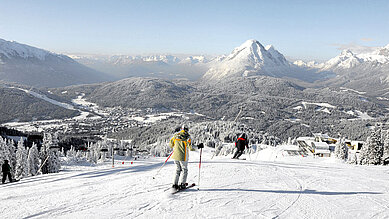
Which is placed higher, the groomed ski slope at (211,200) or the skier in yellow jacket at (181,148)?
the skier in yellow jacket at (181,148)

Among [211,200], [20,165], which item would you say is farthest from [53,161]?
[211,200]

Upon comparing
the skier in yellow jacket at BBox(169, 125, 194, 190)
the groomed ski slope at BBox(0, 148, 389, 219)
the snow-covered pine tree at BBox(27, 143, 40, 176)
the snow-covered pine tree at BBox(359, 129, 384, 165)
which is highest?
the skier in yellow jacket at BBox(169, 125, 194, 190)

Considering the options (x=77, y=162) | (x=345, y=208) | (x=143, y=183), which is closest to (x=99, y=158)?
(x=77, y=162)

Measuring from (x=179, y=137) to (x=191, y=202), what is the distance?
2.48 m

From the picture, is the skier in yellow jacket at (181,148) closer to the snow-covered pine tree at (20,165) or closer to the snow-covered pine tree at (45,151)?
the snow-covered pine tree at (45,151)

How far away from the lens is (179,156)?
9.16 m

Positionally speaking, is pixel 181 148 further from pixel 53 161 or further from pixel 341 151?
pixel 341 151

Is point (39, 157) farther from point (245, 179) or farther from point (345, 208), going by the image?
point (345, 208)

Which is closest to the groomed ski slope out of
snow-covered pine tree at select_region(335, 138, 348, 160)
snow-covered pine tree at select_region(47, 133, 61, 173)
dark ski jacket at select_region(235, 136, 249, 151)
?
dark ski jacket at select_region(235, 136, 249, 151)

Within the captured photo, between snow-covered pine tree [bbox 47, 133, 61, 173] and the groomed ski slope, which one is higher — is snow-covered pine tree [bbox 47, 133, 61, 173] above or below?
below

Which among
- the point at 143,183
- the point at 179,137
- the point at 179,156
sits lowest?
the point at 143,183

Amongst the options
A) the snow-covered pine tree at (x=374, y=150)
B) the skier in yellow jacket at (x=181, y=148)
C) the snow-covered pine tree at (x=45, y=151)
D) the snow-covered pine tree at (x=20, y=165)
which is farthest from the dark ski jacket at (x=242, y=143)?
the snow-covered pine tree at (x=20, y=165)

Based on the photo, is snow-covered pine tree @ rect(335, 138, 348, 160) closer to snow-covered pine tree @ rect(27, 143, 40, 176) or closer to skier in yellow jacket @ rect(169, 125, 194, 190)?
skier in yellow jacket @ rect(169, 125, 194, 190)

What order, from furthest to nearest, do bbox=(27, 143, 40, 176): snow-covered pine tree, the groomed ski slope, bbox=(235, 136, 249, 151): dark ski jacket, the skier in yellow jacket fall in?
bbox=(27, 143, 40, 176): snow-covered pine tree → bbox=(235, 136, 249, 151): dark ski jacket → the skier in yellow jacket → the groomed ski slope
